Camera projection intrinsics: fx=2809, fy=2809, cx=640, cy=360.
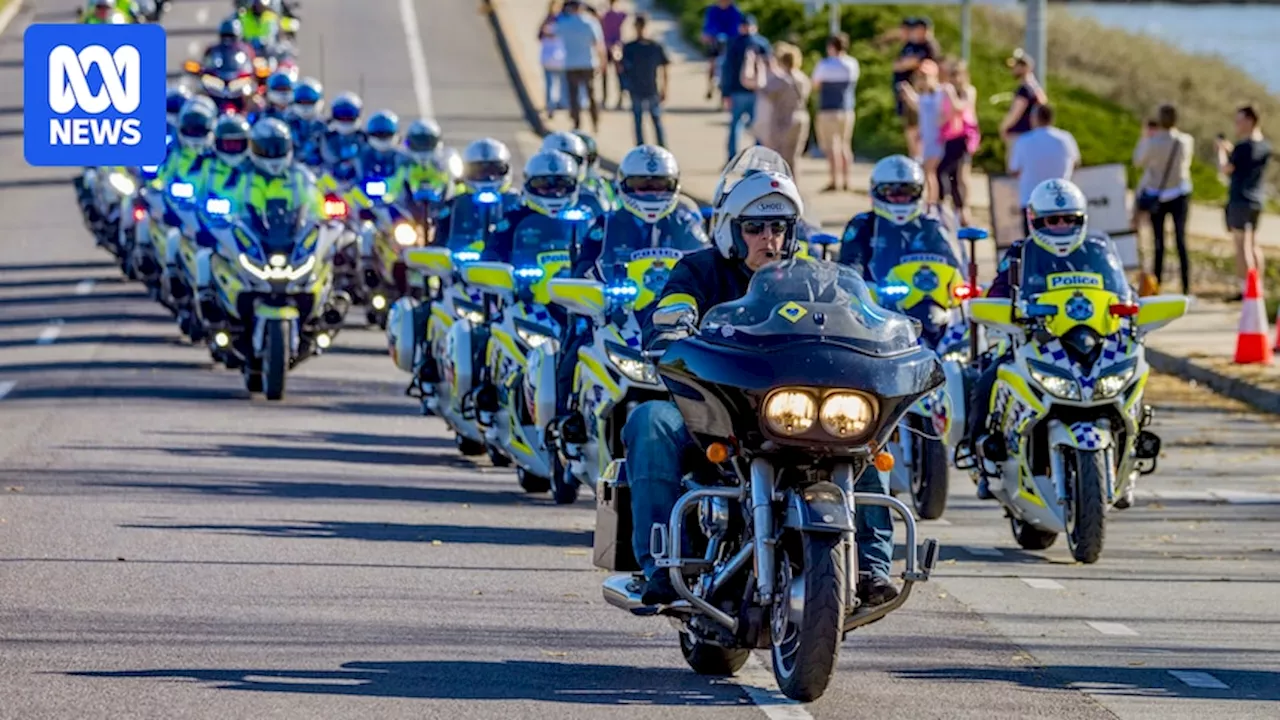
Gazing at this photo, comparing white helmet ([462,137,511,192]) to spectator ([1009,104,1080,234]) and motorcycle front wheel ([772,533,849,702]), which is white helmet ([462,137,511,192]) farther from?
motorcycle front wheel ([772,533,849,702])

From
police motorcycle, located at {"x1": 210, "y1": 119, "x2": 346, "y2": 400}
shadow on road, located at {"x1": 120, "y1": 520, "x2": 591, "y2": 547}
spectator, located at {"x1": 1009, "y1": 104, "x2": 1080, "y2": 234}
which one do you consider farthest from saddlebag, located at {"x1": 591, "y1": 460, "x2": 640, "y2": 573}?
spectator, located at {"x1": 1009, "y1": 104, "x2": 1080, "y2": 234}

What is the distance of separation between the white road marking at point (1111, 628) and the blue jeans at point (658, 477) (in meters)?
2.17

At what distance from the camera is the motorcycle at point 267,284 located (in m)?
20.3

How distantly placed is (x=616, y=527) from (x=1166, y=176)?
16.6 metres

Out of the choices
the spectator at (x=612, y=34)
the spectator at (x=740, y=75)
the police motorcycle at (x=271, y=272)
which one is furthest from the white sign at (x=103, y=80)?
the spectator at (x=612, y=34)

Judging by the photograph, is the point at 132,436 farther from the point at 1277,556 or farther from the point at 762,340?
the point at 762,340

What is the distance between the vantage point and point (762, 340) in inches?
352

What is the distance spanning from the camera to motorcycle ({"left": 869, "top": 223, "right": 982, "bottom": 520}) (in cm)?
1518

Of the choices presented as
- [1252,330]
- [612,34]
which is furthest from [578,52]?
[1252,330]

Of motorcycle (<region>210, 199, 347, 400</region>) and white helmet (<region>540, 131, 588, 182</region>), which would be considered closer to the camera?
white helmet (<region>540, 131, 588, 182</region>)

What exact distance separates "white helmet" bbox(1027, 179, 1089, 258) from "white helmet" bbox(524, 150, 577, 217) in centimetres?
324

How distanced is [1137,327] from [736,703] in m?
5.34

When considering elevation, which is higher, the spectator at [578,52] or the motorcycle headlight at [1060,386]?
the spectator at [578,52]

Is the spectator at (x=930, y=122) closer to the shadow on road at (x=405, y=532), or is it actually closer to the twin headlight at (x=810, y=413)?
the shadow on road at (x=405, y=532)
